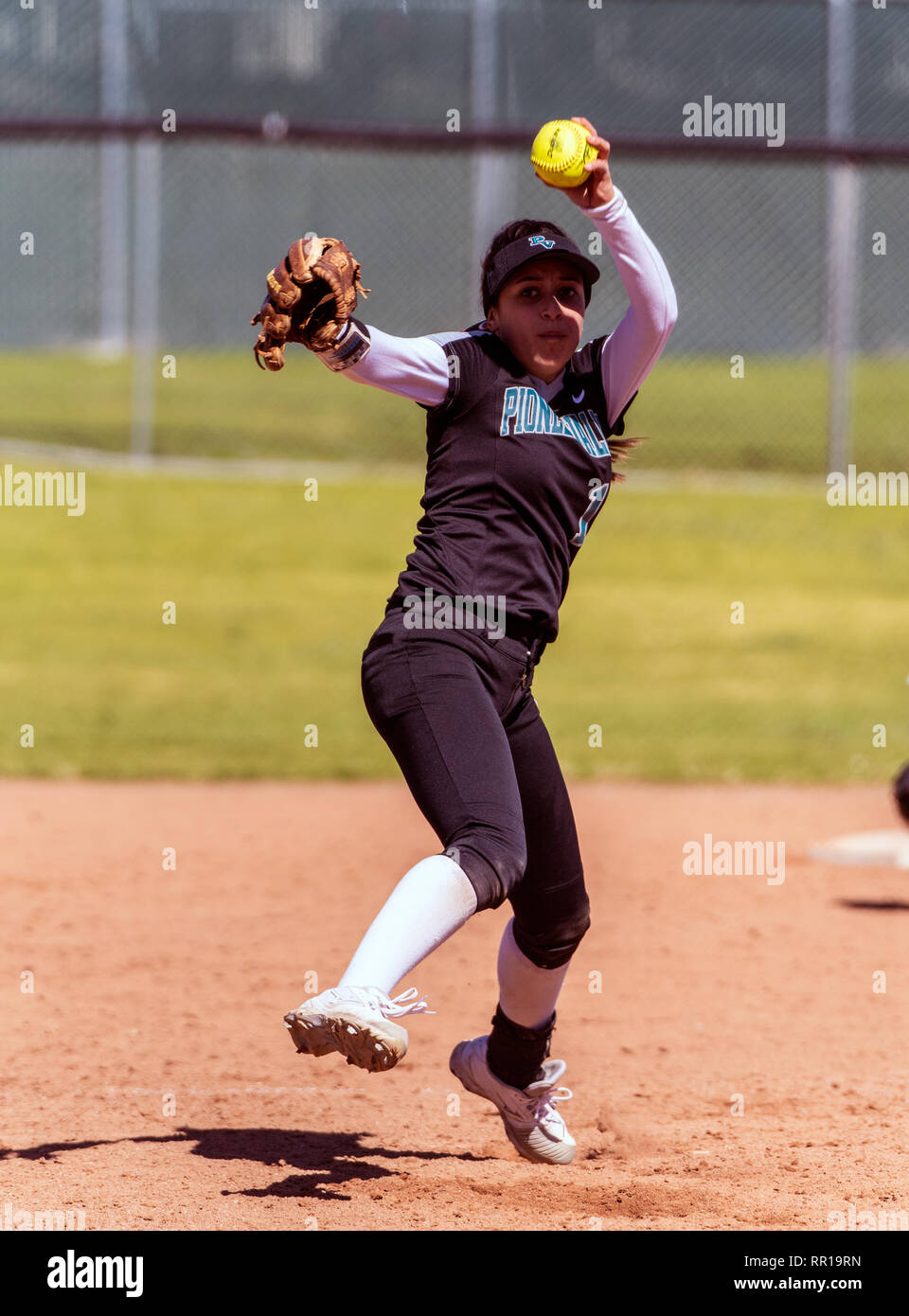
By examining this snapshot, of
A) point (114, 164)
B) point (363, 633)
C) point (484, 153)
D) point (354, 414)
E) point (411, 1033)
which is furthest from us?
point (354, 414)

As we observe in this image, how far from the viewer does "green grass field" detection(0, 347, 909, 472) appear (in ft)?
50.3

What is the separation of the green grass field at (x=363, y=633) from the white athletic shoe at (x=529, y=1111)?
4960 mm

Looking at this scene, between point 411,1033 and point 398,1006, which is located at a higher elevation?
point 398,1006

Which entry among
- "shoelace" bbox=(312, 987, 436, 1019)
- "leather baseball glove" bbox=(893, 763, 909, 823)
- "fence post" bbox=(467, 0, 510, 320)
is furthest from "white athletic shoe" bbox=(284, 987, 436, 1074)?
"fence post" bbox=(467, 0, 510, 320)

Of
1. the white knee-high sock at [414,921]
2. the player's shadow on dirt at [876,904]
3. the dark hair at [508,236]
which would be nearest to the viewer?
the white knee-high sock at [414,921]

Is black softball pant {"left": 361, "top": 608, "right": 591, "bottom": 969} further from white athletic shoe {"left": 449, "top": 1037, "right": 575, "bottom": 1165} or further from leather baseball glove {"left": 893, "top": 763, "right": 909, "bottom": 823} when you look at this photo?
leather baseball glove {"left": 893, "top": 763, "right": 909, "bottom": 823}

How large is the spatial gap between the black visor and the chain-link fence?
10130mm

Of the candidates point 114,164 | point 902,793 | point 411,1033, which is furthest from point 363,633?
point 411,1033

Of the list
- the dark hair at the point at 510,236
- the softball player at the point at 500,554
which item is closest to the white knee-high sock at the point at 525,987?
the softball player at the point at 500,554

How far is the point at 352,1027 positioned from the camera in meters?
2.74

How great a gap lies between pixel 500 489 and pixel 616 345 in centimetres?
43

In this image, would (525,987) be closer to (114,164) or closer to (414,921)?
(414,921)

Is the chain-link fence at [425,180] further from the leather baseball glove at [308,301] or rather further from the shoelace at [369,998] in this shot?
the shoelace at [369,998]

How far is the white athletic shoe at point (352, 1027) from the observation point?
2.75 meters
